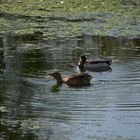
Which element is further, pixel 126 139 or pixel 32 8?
pixel 32 8

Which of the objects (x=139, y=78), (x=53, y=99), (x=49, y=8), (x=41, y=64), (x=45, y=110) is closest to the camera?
(x=45, y=110)

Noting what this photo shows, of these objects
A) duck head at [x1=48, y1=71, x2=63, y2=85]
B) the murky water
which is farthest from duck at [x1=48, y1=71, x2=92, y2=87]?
the murky water

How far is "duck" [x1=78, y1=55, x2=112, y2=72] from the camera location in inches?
594

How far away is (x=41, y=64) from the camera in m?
15.7

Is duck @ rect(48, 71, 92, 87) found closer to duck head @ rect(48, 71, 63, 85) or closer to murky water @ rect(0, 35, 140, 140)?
duck head @ rect(48, 71, 63, 85)

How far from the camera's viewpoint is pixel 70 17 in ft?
82.7

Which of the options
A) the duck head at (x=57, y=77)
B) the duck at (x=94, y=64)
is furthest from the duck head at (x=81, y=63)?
the duck head at (x=57, y=77)

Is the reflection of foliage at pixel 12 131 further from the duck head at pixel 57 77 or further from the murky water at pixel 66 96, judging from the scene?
the duck head at pixel 57 77

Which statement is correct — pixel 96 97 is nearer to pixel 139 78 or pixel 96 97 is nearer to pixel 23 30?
pixel 139 78

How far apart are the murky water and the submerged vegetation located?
9.27 feet

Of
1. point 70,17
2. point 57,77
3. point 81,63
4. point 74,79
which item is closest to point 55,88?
point 57,77

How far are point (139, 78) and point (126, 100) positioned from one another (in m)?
2.09

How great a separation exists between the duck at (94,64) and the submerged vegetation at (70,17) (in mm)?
4942

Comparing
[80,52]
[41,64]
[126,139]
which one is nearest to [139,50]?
[80,52]
